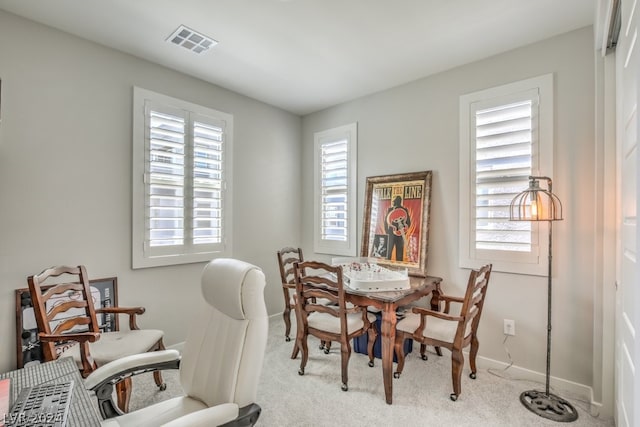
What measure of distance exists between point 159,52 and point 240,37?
806mm

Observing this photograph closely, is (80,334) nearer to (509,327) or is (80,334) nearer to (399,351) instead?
(399,351)

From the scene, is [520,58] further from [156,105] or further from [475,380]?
[156,105]

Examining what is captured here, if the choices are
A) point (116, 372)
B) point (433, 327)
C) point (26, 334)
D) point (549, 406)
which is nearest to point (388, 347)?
point (433, 327)

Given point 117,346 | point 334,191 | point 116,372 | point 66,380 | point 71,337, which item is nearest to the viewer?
point 66,380

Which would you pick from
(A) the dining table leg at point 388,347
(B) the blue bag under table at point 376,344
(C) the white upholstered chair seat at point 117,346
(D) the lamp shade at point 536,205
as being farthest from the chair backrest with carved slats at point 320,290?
(D) the lamp shade at point 536,205

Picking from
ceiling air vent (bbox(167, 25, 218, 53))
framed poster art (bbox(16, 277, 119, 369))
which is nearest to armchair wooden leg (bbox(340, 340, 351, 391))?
framed poster art (bbox(16, 277, 119, 369))

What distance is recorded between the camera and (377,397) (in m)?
2.23

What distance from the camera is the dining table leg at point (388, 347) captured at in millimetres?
2164

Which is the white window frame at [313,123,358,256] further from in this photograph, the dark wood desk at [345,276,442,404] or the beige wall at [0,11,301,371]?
the beige wall at [0,11,301,371]

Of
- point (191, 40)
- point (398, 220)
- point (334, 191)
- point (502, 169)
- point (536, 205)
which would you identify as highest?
point (191, 40)

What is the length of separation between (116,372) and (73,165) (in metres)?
1.84

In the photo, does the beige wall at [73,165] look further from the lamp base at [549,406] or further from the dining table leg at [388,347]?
the lamp base at [549,406]

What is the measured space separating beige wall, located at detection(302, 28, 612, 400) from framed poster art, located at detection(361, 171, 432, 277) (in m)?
0.10

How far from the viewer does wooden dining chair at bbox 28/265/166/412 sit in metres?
1.85
